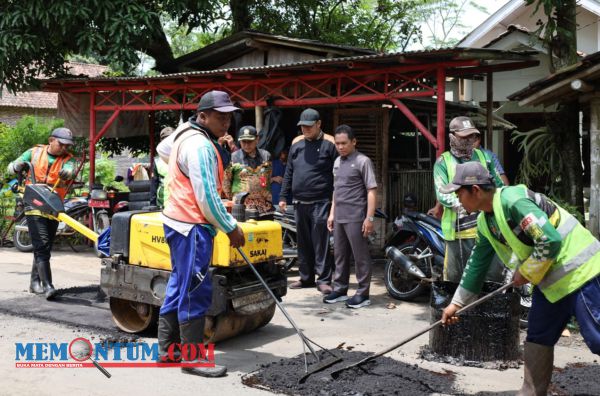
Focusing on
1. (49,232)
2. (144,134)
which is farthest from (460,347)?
(144,134)

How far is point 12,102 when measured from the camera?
31719 mm

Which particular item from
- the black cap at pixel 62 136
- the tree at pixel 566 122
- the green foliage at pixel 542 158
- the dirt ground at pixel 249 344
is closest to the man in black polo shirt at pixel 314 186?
the dirt ground at pixel 249 344

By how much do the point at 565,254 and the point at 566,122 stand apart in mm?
4989

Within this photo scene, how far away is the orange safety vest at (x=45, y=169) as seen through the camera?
799 cm

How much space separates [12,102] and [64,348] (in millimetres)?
28898

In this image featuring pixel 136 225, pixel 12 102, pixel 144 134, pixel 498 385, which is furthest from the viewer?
pixel 12 102

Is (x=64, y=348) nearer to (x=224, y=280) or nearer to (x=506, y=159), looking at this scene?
(x=224, y=280)

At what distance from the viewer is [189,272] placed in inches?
195

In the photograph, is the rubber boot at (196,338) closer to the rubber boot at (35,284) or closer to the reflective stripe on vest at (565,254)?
the reflective stripe on vest at (565,254)

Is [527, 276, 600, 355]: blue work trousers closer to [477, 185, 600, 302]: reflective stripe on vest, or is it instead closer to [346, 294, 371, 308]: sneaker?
[477, 185, 600, 302]: reflective stripe on vest

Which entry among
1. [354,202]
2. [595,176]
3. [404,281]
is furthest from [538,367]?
[595,176]

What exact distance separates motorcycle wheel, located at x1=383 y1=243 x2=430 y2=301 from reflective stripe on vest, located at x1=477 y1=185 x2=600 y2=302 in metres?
3.97

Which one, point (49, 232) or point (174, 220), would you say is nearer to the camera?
point (174, 220)

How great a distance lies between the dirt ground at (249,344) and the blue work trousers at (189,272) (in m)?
0.50
